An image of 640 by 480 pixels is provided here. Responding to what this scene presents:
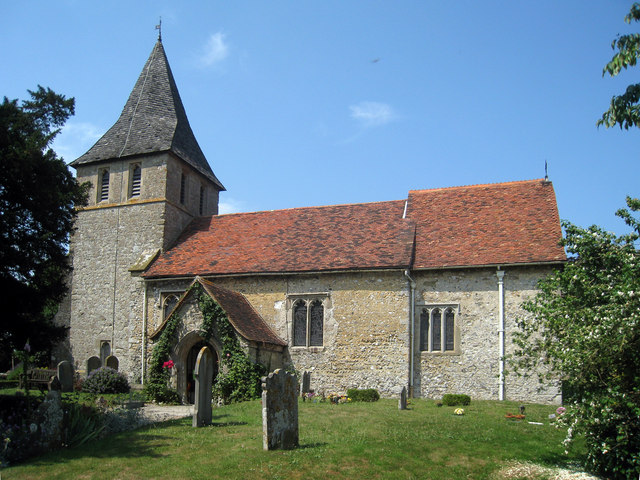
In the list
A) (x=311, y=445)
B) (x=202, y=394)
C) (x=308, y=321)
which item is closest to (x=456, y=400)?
(x=308, y=321)

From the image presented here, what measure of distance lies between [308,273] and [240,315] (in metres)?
3.33

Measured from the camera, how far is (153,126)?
2986 centimetres

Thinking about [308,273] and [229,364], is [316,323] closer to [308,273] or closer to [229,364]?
[308,273]

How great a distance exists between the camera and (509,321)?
840 inches

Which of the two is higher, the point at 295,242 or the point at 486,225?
the point at 486,225

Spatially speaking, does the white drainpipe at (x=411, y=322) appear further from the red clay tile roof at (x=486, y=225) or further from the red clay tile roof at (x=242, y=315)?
the red clay tile roof at (x=242, y=315)

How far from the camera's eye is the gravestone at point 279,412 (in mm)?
12070

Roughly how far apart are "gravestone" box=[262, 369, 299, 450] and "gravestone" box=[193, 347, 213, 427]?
3.01 m

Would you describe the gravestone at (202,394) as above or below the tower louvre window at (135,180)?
below

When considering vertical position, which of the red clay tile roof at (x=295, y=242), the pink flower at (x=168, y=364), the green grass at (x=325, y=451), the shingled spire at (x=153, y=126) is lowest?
the green grass at (x=325, y=451)

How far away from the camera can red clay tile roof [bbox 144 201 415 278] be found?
77.9 feet

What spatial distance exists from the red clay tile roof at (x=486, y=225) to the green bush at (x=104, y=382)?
12.7 metres

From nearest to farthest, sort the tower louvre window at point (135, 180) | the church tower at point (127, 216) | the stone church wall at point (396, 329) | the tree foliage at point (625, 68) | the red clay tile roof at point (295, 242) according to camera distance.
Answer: the tree foliage at point (625, 68)
the stone church wall at point (396, 329)
the red clay tile roof at point (295, 242)
the church tower at point (127, 216)
the tower louvre window at point (135, 180)

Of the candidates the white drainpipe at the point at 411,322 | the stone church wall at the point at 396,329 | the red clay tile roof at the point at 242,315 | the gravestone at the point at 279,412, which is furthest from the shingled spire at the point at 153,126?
the gravestone at the point at 279,412
